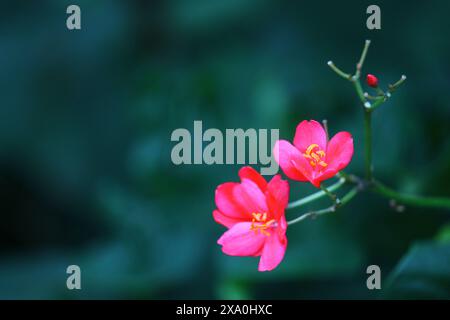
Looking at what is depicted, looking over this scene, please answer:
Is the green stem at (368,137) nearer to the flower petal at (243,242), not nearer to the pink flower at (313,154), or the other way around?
the pink flower at (313,154)

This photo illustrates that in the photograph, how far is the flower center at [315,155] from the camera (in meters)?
1.06

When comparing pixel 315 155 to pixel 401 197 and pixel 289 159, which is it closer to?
pixel 289 159

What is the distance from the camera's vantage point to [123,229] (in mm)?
1855

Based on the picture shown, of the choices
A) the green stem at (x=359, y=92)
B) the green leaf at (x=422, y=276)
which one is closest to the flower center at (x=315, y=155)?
the green stem at (x=359, y=92)

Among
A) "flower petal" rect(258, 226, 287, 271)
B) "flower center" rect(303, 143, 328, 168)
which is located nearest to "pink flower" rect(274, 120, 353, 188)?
"flower center" rect(303, 143, 328, 168)

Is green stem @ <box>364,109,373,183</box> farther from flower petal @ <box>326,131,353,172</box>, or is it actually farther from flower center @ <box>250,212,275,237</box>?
flower center @ <box>250,212,275,237</box>

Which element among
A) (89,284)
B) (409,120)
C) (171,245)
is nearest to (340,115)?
(409,120)

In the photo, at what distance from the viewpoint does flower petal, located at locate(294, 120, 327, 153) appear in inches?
42.4

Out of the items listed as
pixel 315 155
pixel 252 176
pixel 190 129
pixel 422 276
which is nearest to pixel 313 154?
pixel 315 155

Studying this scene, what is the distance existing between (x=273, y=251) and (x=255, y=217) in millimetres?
69

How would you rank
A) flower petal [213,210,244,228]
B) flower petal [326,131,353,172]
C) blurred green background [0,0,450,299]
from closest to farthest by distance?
1. flower petal [326,131,353,172]
2. flower petal [213,210,244,228]
3. blurred green background [0,0,450,299]

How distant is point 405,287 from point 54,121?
1.26 m

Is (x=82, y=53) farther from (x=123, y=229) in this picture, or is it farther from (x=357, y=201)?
(x=357, y=201)

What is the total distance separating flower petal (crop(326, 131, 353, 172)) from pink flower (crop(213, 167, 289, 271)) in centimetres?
9
